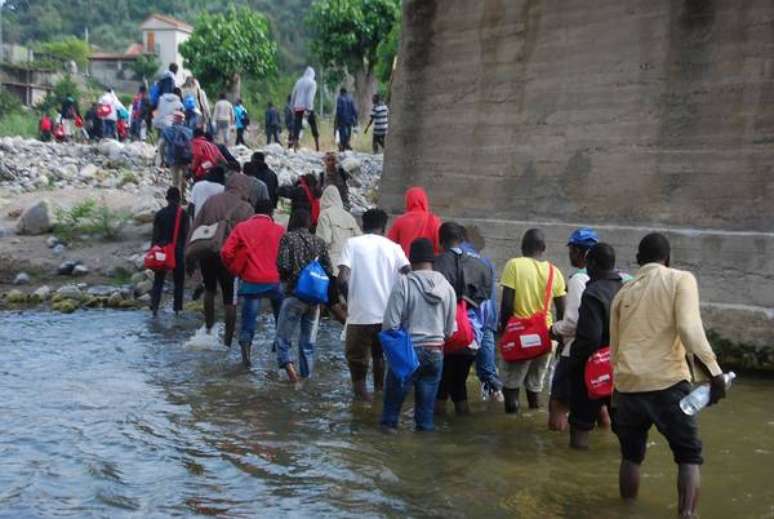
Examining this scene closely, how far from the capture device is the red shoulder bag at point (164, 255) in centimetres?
1282

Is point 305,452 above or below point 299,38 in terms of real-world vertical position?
below

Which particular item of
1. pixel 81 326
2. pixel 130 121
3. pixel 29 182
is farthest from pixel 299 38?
pixel 81 326

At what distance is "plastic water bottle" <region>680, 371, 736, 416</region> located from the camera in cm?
534

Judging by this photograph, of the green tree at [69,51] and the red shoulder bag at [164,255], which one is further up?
the green tree at [69,51]

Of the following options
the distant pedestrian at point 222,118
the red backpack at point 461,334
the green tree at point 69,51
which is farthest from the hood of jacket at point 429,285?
the green tree at point 69,51

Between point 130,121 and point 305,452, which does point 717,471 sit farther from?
point 130,121

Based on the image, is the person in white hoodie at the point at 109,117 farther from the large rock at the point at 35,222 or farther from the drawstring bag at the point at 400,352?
the drawstring bag at the point at 400,352

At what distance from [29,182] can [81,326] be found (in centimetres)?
1057

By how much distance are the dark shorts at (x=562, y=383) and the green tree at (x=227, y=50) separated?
41.5m

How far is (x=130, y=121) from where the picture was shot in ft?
97.8

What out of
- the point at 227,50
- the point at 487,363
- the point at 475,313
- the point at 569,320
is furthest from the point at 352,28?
the point at 569,320

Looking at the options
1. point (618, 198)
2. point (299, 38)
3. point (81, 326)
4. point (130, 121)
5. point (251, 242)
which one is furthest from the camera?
point (299, 38)

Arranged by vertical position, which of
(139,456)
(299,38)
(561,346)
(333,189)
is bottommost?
(139,456)

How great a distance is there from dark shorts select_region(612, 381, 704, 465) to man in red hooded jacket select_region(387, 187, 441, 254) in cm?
377
